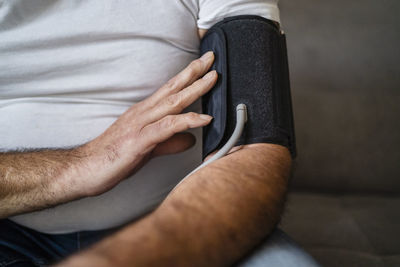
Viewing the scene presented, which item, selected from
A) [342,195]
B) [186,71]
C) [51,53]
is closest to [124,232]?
[186,71]

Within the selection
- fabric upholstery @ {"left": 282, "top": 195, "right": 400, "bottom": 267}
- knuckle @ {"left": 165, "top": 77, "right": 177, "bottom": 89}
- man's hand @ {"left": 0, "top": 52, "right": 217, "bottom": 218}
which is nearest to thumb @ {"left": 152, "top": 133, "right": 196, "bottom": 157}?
man's hand @ {"left": 0, "top": 52, "right": 217, "bottom": 218}

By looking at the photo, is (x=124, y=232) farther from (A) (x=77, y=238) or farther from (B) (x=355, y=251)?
(B) (x=355, y=251)

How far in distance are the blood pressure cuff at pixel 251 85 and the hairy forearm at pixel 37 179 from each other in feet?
0.99

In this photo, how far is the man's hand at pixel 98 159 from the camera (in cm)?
55

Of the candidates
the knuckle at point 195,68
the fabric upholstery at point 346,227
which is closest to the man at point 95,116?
the knuckle at point 195,68

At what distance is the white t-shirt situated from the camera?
1.76 feet

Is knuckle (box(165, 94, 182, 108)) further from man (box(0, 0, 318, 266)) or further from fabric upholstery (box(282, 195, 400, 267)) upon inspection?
fabric upholstery (box(282, 195, 400, 267))

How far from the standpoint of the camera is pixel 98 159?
581mm

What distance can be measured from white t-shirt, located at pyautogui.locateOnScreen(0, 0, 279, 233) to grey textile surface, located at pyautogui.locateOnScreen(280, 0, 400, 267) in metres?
0.49

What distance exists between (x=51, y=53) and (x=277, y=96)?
458mm

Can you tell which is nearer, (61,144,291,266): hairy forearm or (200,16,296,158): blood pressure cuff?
(61,144,291,266): hairy forearm

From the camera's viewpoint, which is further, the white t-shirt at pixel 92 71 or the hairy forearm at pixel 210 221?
the white t-shirt at pixel 92 71

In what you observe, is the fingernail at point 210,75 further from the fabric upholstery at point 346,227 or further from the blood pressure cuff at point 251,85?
the fabric upholstery at point 346,227

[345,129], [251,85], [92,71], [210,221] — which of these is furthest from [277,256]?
[345,129]
